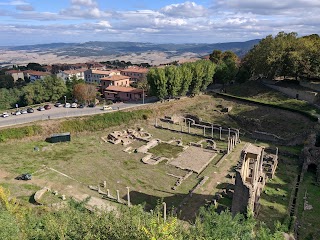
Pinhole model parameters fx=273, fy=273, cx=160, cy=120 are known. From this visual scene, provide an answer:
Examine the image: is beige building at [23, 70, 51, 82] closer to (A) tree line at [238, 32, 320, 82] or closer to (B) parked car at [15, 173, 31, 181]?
(A) tree line at [238, 32, 320, 82]

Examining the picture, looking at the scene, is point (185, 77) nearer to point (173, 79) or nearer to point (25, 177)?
point (173, 79)

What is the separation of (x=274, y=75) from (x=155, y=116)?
103 ft

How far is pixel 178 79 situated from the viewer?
188ft

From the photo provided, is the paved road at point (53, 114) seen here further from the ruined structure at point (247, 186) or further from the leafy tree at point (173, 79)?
the ruined structure at point (247, 186)

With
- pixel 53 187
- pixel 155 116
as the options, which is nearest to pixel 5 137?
pixel 53 187

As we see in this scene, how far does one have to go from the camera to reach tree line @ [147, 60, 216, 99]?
5697cm

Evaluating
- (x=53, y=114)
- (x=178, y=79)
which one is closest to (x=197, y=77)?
(x=178, y=79)

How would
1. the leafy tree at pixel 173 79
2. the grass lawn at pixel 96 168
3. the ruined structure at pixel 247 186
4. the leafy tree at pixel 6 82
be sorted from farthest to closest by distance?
the leafy tree at pixel 6 82, the leafy tree at pixel 173 79, the grass lawn at pixel 96 168, the ruined structure at pixel 247 186

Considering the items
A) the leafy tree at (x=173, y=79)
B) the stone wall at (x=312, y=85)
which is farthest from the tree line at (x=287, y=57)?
the leafy tree at (x=173, y=79)

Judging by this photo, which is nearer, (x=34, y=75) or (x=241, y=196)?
(x=241, y=196)

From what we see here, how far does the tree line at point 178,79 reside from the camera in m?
57.0

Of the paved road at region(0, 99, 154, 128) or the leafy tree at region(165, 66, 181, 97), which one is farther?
the leafy tree at region(165, 66, 181, 97)

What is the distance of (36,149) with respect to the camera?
40312 mm

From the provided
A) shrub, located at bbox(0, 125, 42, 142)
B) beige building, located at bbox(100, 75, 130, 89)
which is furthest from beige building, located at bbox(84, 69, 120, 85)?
shrub, located at bbox(0, 125, 42, 142)
